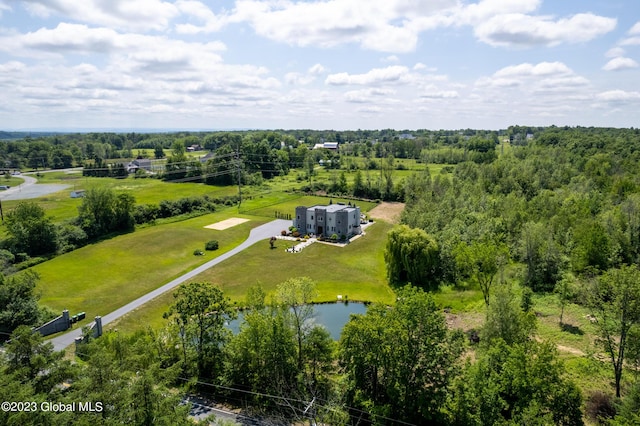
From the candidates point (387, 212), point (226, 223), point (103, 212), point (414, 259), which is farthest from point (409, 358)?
point (387, 212)

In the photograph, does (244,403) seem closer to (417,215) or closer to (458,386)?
(458,386)

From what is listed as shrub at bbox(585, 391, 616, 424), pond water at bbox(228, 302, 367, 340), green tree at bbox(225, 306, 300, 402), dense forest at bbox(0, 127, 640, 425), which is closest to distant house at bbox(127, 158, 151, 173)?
dense forest at bbox(0, 127, 640, 425)

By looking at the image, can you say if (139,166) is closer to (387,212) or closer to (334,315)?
(387,212)

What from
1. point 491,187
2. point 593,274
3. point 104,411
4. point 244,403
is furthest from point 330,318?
point 491,187

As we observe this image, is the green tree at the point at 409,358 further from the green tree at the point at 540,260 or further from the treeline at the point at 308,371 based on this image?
the green tree at the point at 540,260

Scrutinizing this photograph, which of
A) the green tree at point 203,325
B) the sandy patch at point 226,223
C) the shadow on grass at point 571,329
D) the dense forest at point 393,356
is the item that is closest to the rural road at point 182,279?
the dense forest at point 393,356

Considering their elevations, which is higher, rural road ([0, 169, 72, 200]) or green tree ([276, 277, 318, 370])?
green tree ([276, 277, 318, 370])

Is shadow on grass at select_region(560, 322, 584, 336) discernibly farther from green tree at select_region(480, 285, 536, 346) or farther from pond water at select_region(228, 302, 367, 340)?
pond water at select_region(228, 302, 367, 340)

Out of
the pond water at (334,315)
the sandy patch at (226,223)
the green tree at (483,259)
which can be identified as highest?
the green tree at (483,259)
